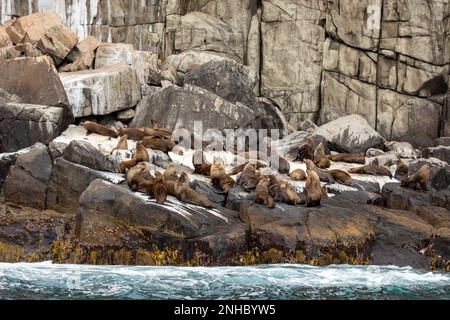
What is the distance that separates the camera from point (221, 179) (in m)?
17.3

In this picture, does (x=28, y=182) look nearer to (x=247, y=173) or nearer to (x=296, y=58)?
(x=247, y=173)

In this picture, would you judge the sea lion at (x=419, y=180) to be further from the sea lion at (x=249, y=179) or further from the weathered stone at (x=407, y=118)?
the weathered stone at (x=407, y=118)

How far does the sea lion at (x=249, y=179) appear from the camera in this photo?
17219 mm

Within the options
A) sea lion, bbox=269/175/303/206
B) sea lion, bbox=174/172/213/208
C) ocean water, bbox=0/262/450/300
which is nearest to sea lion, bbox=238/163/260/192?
sea lion, bbox=269/175/303/206

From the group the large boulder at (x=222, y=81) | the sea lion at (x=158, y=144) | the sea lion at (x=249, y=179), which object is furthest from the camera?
the large boulder at (x=222, y=81)

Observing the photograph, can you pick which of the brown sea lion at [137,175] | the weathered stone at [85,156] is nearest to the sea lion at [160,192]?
the brown sea lion at [137,175]

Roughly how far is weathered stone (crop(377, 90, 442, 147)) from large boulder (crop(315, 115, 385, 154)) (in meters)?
2.89

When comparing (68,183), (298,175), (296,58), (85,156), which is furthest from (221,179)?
(296,58)

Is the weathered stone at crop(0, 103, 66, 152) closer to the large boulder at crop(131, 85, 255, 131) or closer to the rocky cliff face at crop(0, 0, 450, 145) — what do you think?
the large boulder at crop(131, 85, 255, 131)

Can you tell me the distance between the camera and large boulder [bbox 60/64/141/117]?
2297 centimetres

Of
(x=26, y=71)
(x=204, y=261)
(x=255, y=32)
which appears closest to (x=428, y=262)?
(x=204, y=261)

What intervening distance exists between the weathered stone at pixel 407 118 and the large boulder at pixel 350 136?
9.49 feet
